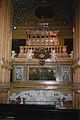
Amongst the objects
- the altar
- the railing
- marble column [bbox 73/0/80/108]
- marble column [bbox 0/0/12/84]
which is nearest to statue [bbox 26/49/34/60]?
the altar

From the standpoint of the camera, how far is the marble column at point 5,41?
18.7m

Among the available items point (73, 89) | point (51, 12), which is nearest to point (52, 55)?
point (73, 89)

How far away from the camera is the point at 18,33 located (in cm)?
2364

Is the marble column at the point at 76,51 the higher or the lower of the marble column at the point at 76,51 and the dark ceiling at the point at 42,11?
the lower

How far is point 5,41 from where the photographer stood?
1964cm

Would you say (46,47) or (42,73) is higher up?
(46,47)

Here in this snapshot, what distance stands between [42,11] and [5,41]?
6.15m

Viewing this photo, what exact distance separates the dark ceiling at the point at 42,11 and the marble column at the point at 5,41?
9.40 feet

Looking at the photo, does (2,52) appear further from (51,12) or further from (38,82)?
(51,12)

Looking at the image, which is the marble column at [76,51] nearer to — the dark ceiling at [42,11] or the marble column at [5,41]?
the dark ceiling at [42,11]

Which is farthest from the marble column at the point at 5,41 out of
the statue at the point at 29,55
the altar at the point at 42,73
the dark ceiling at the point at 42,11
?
the dark ceiling at the point at 42,11

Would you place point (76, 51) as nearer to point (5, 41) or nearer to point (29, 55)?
point (29, 55)

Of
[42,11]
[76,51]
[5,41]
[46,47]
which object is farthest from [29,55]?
[42,11]

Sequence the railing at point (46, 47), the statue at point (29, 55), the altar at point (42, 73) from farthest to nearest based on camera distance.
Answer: the railing at point (46, 47) < the statue at point (29, 55) < the altar at point (42, 73)
